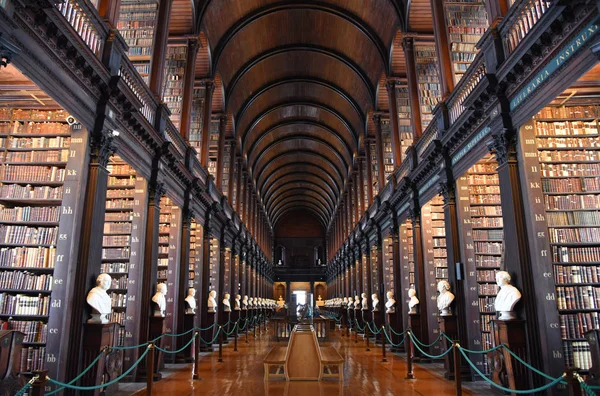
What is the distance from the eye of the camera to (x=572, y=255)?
17.5ft

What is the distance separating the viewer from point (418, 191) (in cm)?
952

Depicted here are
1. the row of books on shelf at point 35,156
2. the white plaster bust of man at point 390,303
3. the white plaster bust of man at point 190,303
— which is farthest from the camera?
the white plaster bust of man at point 390,303

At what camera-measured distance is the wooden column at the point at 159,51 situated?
7887 mm

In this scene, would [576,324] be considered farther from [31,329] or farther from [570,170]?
[31,329]

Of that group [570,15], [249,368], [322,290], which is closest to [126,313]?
[249,368]

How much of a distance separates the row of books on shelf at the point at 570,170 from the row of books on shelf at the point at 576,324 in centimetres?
178

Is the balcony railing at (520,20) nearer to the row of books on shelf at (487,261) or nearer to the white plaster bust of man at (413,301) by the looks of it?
the row of books on shelf at (487,261)

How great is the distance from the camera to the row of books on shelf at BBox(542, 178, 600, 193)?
5547mm

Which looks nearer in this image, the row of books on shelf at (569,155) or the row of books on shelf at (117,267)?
the row of books on shelf at (569,155)

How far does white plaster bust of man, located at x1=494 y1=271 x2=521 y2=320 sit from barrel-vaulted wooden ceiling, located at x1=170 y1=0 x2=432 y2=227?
24.1ft

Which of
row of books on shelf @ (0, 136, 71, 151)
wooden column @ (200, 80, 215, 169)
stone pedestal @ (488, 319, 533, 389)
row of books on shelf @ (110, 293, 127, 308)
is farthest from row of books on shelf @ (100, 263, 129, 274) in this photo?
stone pedestal @ (488, 319, 533, 389)

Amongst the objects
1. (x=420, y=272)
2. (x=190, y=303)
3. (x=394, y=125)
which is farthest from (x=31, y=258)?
(x=394, y=125)

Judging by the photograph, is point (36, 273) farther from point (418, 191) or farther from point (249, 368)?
point (418, 191)

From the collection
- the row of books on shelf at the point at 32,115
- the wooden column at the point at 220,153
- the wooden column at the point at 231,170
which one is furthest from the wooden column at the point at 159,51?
the wooden column at the point at 231,170
